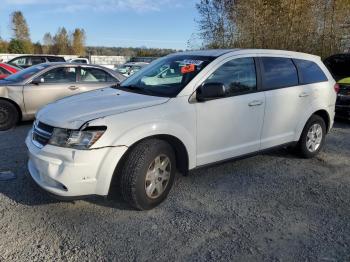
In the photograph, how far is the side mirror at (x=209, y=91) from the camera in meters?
3.91

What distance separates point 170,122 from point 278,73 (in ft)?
6.55

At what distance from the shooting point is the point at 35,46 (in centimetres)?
7125

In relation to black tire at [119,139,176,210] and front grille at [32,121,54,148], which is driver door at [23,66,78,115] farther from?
black tire at [119,139,176,210]

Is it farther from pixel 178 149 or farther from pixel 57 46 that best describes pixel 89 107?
pixel 57 46

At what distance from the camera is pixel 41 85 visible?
776 cm

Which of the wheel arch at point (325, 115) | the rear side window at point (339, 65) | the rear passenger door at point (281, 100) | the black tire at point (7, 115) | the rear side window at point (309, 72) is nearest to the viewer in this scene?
the rear passenger door at point (281, 100)

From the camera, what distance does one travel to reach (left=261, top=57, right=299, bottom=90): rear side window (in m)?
4.72

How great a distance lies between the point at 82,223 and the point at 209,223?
1.24m

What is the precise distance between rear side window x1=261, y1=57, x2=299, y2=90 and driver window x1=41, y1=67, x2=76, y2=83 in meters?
4.93

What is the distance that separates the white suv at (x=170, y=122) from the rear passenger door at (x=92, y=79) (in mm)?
3572

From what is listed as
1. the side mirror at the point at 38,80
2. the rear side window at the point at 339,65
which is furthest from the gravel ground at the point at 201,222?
the rear side window at the point at 339,65

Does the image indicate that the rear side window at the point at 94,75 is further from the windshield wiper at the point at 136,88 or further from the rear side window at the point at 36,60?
the rear side window at the point at 36,60

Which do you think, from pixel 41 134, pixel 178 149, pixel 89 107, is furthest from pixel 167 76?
pixel 41 134

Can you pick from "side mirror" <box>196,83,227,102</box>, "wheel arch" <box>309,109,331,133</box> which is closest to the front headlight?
"side mirror" <box>196,83,227,102</box>
